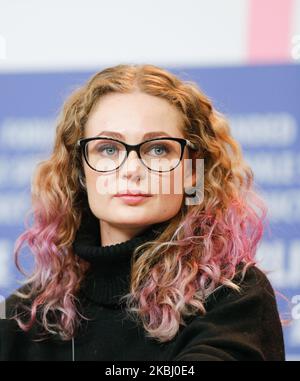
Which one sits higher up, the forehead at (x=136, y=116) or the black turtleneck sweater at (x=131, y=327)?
the forehead at (x=136, y=116)

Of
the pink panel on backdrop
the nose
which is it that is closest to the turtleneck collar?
the nose

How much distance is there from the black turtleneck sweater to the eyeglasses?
0.37ft

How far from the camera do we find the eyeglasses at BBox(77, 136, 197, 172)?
111 centimetres

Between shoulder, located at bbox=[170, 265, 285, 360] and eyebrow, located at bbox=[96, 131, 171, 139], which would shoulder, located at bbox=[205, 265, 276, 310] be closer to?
shoulder, located at bbox=[170, 265, 285, 360]

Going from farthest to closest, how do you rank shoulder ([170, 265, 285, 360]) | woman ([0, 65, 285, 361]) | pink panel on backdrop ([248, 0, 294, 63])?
pink panel on backdrop ([248, 0, 294, 63]) < woman ([0, 65, 285, 361]) < shoulder ([170, 265, 285, 360])

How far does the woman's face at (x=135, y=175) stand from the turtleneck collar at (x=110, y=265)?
0.09ft

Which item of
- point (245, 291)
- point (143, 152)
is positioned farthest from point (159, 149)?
point (245, 291)

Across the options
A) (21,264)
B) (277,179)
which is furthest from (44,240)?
(277,179)

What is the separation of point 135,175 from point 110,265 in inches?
6.3

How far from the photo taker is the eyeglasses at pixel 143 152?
1.11m

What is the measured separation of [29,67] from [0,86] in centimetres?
8

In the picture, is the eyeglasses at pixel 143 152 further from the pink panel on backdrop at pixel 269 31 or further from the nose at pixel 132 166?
the pink panel on backdrop at pixel 269 31

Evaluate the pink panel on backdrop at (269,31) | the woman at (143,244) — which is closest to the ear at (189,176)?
the woman at (143,244)

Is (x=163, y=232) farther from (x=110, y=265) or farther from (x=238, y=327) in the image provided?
(x=238, y=327)
